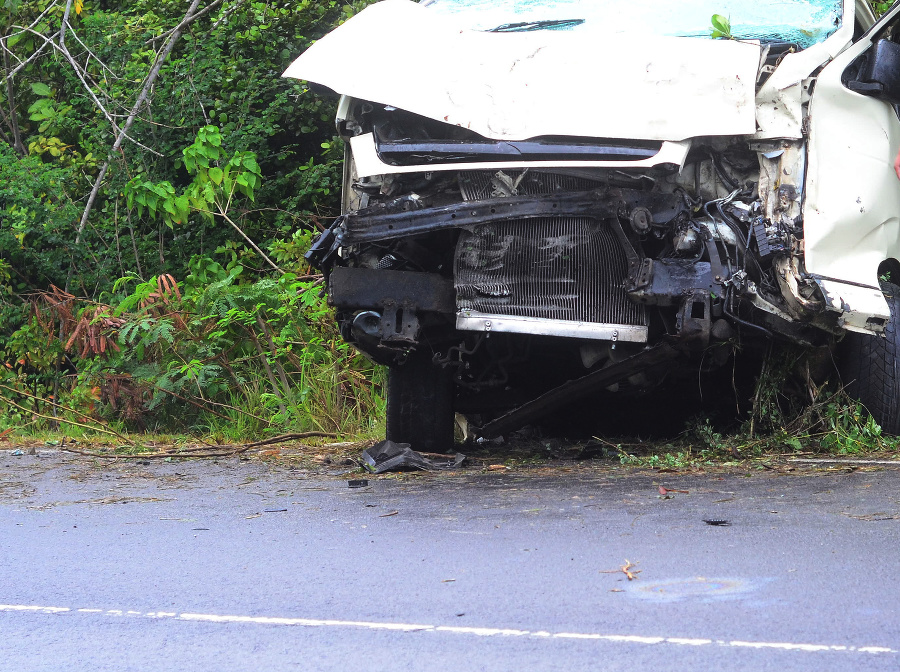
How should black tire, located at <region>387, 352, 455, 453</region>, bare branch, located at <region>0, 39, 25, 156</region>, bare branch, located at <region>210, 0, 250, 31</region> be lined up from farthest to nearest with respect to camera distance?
bare branch, located at <region>0, 39, 25, 156</region>, bare branch, located at <region>210, 0, 250, 31</region>, black tire, located at <region>387, 352, 455, 453</region>

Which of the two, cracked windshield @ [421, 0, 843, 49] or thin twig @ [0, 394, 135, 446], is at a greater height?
cracked windshield @ [421, 0, 843, 49]

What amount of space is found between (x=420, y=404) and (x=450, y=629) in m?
2.97

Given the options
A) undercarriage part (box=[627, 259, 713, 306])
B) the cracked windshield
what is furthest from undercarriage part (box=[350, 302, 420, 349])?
the cracked windshield

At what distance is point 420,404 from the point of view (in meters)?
5.78

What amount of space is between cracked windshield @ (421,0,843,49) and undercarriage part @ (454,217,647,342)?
138 cm

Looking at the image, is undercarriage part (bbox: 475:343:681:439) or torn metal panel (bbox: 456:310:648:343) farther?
undercarriage part (bbox: 475:343:681:439)

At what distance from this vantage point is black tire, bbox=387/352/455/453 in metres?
5.73

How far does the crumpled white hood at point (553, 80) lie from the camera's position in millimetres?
4734

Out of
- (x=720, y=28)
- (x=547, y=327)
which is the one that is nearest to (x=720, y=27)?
(x=720, y=28)

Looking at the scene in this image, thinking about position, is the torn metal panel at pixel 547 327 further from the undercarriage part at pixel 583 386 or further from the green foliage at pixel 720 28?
the green foliage at pixel 720 28

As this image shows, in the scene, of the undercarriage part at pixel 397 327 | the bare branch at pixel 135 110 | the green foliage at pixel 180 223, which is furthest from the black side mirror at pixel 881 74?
the bare branch at pixel 135 110

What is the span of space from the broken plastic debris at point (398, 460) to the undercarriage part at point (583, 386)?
0.26 metres

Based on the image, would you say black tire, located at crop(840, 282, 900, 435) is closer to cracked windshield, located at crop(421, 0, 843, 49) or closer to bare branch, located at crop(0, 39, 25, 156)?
cracked windshield, located at crop(421, 0, 843, 49)

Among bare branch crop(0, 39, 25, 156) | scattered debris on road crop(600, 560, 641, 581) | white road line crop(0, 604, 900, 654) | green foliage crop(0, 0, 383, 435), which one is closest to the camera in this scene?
white road line crop(0, 604, 900, 654)
